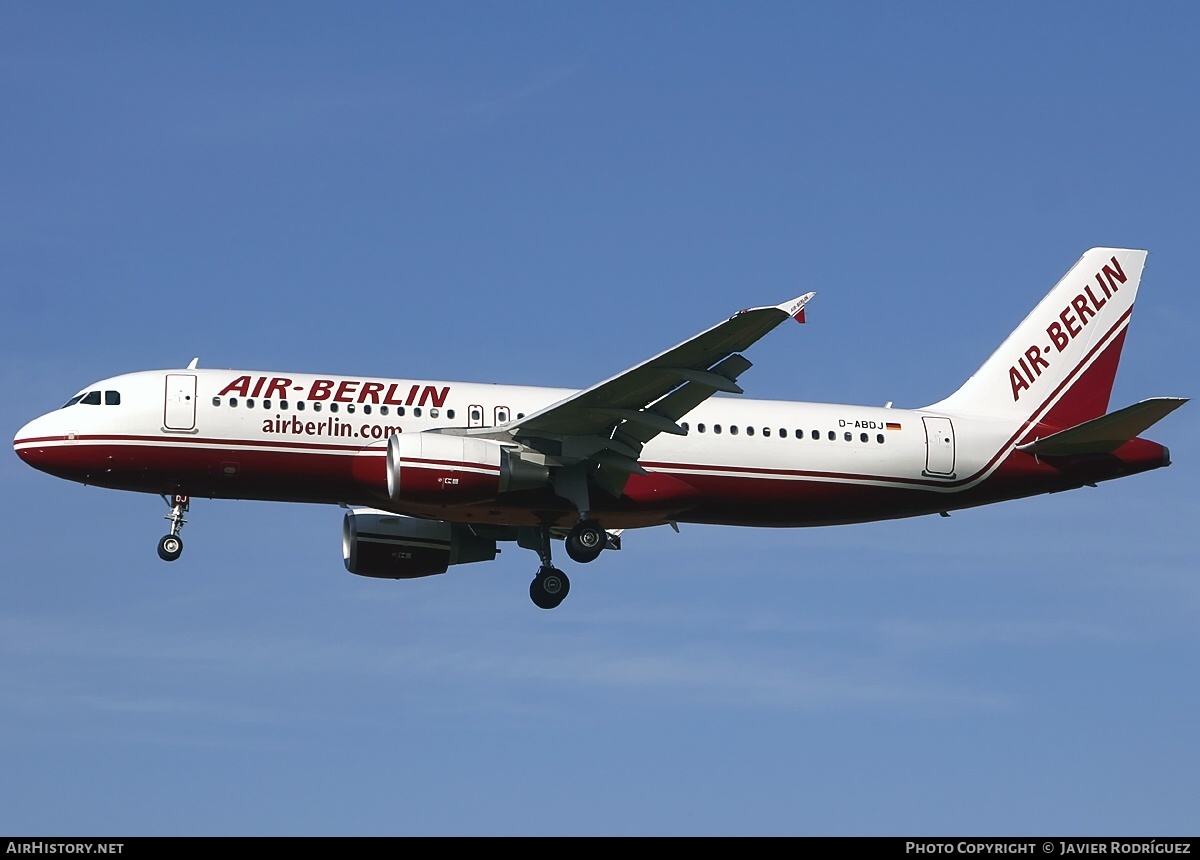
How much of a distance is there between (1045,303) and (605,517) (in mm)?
14152

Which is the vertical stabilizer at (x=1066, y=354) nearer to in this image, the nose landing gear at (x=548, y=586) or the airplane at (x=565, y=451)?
the airplane at (x=565, y=451)

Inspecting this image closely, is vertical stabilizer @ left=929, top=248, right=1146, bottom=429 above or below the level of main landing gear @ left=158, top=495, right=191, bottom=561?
above

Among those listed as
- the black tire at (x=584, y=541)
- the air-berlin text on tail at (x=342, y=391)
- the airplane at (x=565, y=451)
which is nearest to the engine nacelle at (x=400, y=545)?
the airplane at (x=565, y=451)

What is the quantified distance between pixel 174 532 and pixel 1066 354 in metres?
23.3

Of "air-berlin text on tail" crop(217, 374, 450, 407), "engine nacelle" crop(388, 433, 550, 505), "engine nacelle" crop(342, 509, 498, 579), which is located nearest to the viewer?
"engine nacelle" crop(388, 433, 550, 505)

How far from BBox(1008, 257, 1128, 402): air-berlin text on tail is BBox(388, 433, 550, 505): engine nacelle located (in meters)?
13.9

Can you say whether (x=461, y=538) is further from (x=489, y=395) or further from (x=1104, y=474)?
(x=1104, y=474)

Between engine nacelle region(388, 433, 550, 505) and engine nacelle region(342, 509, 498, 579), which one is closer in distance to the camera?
engine nacelle region(388, 433, 550, 505)

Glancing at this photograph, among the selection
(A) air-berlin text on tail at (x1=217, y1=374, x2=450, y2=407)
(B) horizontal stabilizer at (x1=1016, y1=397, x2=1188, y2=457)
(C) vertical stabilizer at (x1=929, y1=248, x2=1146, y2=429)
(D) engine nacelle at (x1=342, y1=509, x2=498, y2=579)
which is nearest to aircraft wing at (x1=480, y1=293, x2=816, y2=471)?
(A) air-berlin text on tail at (x1=217, y1=374, x2=450, y2=407)

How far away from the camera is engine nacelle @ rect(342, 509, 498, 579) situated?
46812mm

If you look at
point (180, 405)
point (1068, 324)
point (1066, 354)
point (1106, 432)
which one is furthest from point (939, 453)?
point (180, 405)

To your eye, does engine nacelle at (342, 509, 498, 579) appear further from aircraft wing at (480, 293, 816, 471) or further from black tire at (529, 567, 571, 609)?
aircraft wing at (480, 293, 816, 471)

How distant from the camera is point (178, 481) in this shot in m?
42.0

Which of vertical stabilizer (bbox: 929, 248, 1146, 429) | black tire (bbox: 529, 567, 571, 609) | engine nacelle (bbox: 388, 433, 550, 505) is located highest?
vertical stabilizer (bbox: 929, 248, 1146, 429)
